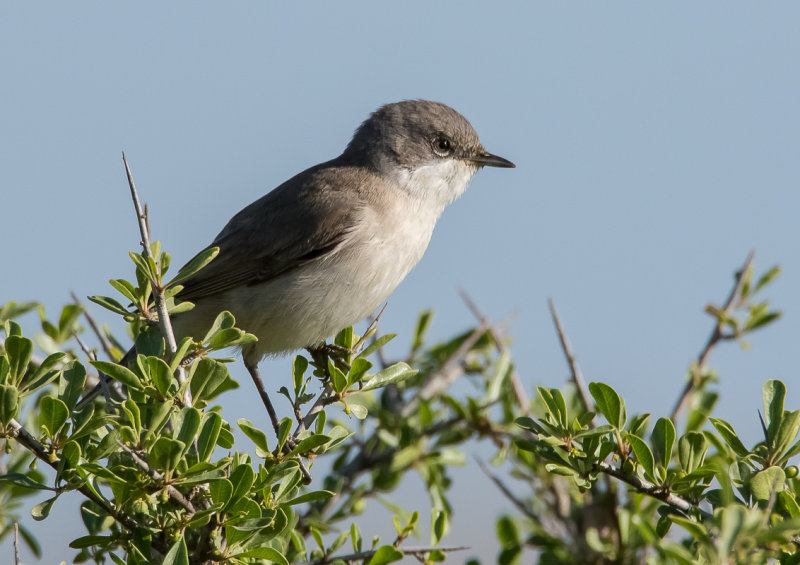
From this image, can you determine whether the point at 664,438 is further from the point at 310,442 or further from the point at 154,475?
the point at 154,475

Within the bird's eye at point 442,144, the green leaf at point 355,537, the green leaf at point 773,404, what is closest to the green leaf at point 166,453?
the green leaf at point 355,537

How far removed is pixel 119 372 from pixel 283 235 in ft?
8.74

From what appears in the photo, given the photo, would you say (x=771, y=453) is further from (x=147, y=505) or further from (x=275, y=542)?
(x=147, y=505)

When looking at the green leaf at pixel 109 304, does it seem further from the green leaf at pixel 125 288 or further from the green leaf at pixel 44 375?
the green leaf at pixel 44 375

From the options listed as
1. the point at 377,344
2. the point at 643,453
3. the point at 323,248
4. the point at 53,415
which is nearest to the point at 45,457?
the point at 53,415

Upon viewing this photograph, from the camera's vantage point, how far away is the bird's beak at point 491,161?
19.7 feet

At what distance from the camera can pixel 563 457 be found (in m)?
2.56

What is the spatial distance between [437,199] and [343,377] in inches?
102

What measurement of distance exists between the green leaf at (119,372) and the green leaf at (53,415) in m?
0.15

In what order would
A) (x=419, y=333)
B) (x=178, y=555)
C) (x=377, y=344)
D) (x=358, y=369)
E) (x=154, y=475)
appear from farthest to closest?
(x=419, y=333) → (x=377, y=344) → (x=358, y=369) → (x=154, y=475) → (x=178, y=555)

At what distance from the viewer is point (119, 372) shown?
102 inches

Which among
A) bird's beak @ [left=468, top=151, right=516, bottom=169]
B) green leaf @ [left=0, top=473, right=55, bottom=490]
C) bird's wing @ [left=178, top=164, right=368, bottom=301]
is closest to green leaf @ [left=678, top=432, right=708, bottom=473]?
green leaf @ [left=0, top=473, right=55, bottom=490]

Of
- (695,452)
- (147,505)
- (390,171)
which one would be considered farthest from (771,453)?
(390,171)

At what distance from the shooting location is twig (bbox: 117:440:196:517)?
242 centimetres
